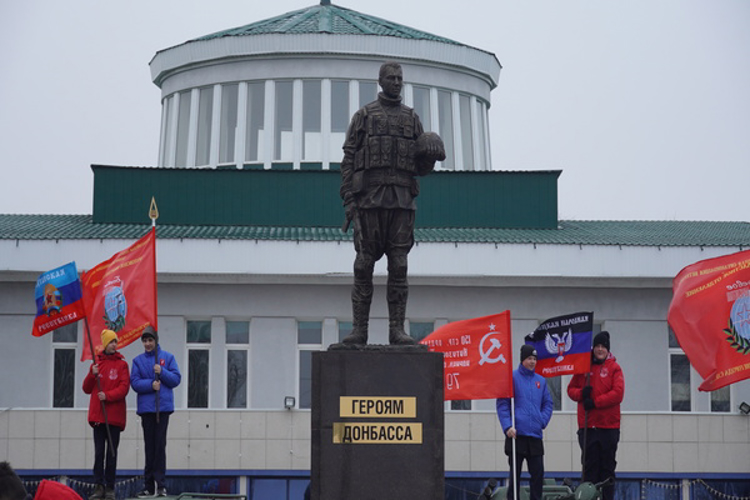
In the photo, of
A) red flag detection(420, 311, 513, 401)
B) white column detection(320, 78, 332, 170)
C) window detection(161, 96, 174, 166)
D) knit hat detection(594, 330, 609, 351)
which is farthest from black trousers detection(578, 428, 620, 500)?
window detection(161, 96, 174, 166)

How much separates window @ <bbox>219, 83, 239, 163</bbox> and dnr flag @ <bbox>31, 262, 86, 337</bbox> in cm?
1931

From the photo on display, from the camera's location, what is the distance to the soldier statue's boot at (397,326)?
17797 mm

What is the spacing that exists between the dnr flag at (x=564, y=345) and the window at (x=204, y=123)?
70.5 ft

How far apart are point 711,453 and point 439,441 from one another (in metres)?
17.7

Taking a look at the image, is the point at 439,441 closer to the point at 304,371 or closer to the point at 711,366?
the point at 711,366

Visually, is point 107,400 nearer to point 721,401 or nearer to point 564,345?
point 564,345

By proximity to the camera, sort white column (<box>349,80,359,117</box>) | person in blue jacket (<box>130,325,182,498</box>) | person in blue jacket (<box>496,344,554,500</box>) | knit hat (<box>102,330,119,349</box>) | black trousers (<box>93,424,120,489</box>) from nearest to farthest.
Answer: person in blue jacket (<box>496,344,554,500</box>)
black trousers (<box>93,424,120,489</box>)
person in blue jacket (<box>130,325,182,498</box>)
knit hat (<box>102,330,119,349</box>)
white column (<box>349,80,359,117</box>)

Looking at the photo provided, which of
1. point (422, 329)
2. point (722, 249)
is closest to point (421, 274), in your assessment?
point (422, 329)

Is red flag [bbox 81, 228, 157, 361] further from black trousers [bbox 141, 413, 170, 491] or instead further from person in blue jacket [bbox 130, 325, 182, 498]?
black trousers [bbox 141, 413, 170, 491]

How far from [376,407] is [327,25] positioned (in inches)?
1052

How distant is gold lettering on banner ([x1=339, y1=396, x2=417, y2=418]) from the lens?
56.5 ft

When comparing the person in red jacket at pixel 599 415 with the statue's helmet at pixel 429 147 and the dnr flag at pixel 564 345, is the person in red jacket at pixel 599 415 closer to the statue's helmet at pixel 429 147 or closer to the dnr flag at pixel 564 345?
the dnr flag at pixel 564 345

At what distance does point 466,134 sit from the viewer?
4269 centimetres

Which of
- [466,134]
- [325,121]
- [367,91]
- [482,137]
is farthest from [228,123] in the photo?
[482,137]
